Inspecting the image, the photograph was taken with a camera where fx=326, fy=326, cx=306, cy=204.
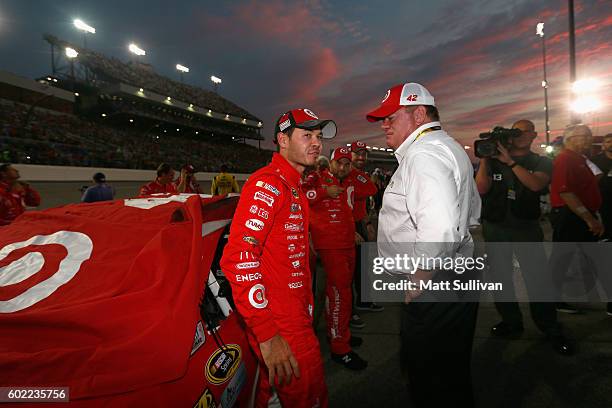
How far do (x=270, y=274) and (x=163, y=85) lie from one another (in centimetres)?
4877

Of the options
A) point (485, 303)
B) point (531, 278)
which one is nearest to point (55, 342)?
point (531, 278)

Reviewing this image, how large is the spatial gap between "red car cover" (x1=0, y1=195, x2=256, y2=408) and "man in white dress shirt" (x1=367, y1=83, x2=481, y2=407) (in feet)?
3.25

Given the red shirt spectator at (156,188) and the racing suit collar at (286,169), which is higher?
the red shirt spectator at (156,188)

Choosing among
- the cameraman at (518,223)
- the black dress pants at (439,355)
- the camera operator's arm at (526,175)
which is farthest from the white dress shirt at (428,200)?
the cameraman at (518,223)

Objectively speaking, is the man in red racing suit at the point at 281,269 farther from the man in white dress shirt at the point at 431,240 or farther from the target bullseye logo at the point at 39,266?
the target bullseye logo at the point at 39,266

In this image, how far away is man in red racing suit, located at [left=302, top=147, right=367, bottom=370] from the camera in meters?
3.16

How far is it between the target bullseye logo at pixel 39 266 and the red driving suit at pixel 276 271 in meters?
0.96

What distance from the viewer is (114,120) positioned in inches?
1405

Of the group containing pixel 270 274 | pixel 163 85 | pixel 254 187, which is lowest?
pixel 270 274

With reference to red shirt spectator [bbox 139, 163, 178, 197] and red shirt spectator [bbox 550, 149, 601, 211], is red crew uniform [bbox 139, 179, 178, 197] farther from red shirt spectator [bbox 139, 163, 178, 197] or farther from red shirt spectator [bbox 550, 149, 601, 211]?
red shirt spectator [bbox 550, 149, 601, 211]

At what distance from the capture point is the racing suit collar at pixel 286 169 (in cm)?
189

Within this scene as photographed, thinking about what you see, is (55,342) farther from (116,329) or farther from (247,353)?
(247,353)

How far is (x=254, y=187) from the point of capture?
1.66 metres

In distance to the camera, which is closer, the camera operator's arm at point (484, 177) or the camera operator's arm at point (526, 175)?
the camera operator's arm at point (526, 175)
